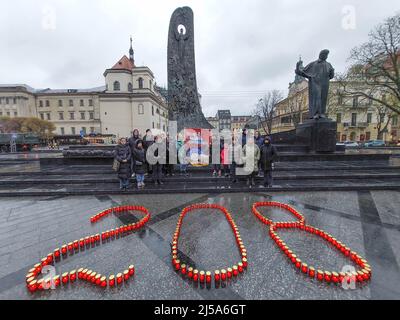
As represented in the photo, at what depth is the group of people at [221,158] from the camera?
6.93m

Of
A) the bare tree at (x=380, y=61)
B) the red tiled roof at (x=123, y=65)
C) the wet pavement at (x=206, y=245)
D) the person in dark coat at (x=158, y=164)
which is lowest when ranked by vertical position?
the wet pavement at (x=206, y=245)

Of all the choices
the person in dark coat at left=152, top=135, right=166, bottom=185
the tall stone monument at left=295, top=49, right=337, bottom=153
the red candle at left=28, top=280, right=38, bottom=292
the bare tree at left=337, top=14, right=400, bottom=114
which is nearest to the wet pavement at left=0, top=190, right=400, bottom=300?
the red candle at left=28, top=280, right=38, bottom=292

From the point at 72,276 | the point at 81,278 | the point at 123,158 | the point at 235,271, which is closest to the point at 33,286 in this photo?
the point at 72,276

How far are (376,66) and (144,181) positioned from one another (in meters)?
23.3

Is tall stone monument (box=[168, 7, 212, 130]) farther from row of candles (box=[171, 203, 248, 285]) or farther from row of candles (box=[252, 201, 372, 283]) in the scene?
row of candles (box=[171, 203, 248, 285])

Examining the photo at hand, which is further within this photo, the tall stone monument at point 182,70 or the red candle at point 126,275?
the tall stone monument at point 182,70

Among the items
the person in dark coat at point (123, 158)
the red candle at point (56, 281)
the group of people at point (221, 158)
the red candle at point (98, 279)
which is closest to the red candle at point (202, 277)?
the red candle at point (98, 279)

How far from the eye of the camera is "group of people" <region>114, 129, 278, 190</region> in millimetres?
6934

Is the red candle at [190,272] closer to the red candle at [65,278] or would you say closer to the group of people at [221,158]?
the red candle at [65,278]

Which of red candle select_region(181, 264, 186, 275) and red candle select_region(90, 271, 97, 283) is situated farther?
red candle select_region(181, 264, 186, 275)

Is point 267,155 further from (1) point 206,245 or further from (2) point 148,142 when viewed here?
(2) point 148,142

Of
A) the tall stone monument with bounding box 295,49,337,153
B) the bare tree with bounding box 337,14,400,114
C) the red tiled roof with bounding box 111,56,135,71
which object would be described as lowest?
the tall stone monument with bounding box 295,49,337,153

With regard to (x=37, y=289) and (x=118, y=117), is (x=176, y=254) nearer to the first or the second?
(x=37, y=289)

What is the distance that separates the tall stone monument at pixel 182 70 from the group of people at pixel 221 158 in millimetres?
3499
